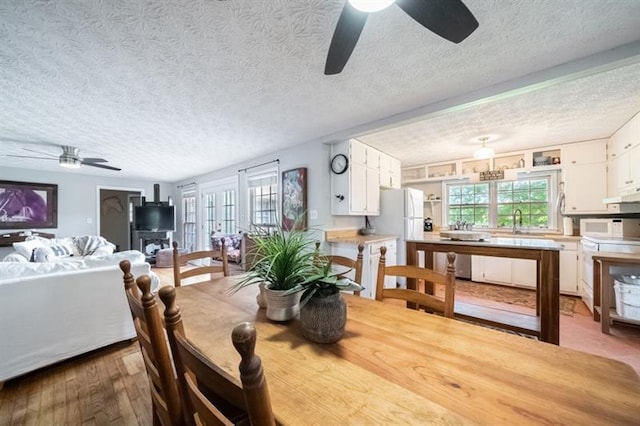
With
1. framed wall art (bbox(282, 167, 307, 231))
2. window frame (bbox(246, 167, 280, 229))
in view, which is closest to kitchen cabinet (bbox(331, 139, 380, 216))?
framed wall art (bbox(282, 167, 307, 231))

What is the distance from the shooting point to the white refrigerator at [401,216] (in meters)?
3.78

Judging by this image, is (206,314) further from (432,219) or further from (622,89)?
(432,219)

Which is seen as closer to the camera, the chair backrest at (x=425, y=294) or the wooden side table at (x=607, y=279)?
the chair backrest at (x=425, y=294)

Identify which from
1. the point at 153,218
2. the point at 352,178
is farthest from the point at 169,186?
the point at 352,178

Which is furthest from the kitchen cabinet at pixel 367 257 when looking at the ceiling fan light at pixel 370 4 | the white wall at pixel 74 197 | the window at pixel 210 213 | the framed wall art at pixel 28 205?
Result: the framed wall art at pixel 28 205

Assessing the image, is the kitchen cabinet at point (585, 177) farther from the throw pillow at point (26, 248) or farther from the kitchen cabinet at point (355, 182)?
the throw pillow at point (26, 248)

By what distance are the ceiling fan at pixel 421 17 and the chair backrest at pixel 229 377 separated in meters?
1.16

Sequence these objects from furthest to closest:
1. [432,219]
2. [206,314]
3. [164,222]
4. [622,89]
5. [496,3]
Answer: [164,222] → [432,219] → [622,89] → [496,3] → [206,314]

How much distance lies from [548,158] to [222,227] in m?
6.14

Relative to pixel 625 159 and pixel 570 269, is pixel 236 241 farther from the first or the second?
pixel 625 159

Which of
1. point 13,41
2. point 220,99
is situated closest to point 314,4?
point 220,99

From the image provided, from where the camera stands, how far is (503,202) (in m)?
4.35

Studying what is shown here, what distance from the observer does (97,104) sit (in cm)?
224

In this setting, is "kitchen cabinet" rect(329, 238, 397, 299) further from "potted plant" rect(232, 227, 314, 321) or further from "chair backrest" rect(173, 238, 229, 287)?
"potted plant" rect(232, 227, 314, 321)
